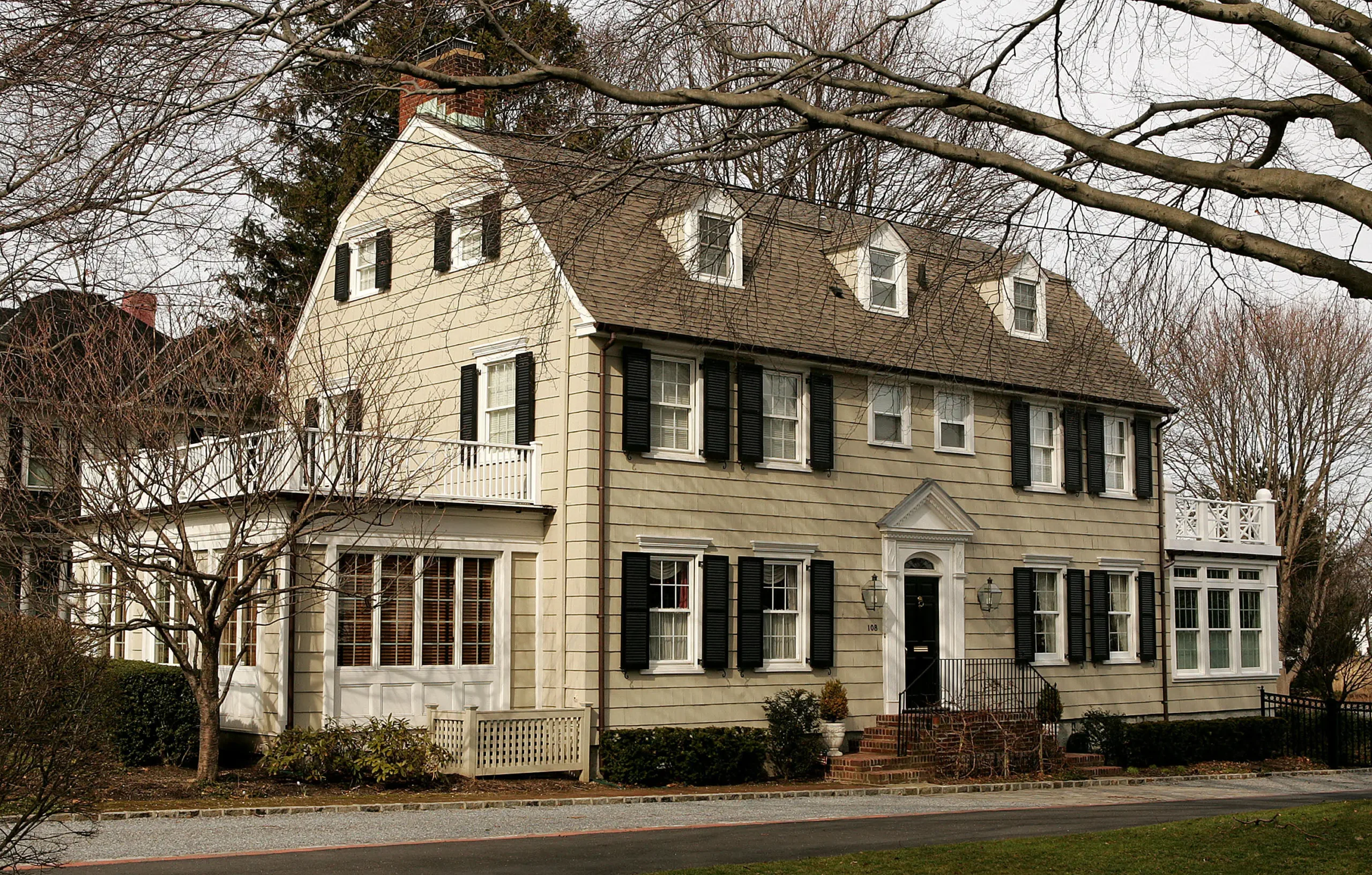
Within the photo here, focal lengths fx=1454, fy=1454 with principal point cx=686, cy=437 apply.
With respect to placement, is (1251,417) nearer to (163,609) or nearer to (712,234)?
(163,609)

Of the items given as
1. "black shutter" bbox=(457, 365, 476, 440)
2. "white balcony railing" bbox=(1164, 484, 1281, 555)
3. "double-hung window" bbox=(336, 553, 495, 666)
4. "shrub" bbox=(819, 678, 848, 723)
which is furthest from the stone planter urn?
"white balcony railing" bbox=(1164, 484, 1281, 555)

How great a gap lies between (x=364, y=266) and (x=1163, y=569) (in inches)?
650

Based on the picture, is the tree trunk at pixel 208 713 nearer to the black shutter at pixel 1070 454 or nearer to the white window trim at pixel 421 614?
the white window trim at pixel 421 614

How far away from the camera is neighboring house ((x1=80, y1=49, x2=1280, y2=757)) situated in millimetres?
19641

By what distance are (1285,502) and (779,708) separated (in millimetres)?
22769

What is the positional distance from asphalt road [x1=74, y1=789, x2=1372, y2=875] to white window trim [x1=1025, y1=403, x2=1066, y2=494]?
30.3 ft

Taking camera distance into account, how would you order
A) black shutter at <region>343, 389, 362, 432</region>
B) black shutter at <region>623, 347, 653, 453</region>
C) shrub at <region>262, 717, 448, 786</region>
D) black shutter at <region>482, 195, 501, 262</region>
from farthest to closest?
black shutter at <region>623, 347, 653, 453</region>, black shutter at <region>343, 389, 362, 432</region>, shrub at <region>262, 717, 448, 786</region>, black shutter at <region>482, 195, 501, 262</region>

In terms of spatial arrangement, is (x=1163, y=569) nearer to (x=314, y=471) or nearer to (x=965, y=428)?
(x=965, y=428)

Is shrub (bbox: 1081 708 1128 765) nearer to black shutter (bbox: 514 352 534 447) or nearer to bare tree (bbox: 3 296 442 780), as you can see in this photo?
black shutter (bbox: 514 352 534 447)

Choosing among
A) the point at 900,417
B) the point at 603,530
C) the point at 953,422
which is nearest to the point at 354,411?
the point at 603,530

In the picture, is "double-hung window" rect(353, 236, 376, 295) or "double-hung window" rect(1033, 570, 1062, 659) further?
"double-hung window" rect(1033, 570, 1062, 659)

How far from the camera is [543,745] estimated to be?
1920 centimetres

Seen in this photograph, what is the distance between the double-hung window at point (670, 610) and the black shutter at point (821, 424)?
9.84 feet

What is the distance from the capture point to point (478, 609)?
20328 millimetres
